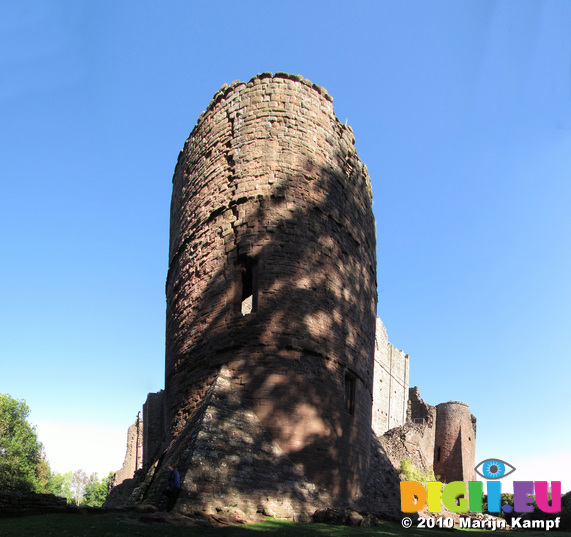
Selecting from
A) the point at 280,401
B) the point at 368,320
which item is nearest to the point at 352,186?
the point at 368,320

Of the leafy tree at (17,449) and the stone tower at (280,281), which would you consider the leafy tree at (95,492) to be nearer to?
the leafy tree at (17,449)

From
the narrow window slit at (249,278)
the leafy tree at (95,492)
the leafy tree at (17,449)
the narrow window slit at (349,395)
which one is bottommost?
the leafy tree at (95,492)

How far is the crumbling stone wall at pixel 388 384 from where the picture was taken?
3095 centimetres

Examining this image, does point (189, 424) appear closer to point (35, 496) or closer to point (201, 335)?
point (201, 335)

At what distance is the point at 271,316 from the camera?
10.0m

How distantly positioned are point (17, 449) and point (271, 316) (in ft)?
98.1

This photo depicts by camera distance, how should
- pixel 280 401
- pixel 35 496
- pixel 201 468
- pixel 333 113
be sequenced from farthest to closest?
pixel 333 113 → pixel 280 401 → pixel 201 468 → pixel 35 496

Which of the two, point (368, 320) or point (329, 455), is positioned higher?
point (368, 320)

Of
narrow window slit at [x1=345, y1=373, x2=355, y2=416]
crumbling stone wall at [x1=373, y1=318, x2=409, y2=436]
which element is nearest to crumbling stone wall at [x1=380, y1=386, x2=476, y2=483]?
crumbling stone wall at [x1=373, y1=318, x2=409, y2=436]

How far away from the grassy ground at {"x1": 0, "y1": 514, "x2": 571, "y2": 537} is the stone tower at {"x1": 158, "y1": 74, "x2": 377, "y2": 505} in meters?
1.68

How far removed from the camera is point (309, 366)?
393 inches

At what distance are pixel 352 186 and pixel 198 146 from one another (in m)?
4.22

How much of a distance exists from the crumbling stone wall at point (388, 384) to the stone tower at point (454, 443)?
279 cm

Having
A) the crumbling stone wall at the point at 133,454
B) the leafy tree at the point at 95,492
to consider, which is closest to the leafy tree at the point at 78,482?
the leafy tree at the point at 95,492
